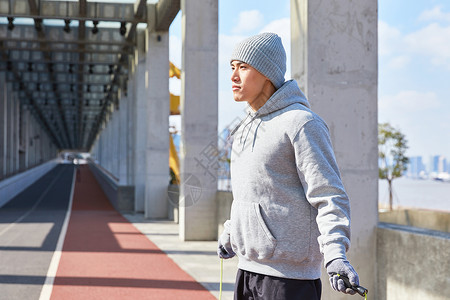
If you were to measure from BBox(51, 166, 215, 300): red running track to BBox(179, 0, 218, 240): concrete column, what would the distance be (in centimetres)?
133

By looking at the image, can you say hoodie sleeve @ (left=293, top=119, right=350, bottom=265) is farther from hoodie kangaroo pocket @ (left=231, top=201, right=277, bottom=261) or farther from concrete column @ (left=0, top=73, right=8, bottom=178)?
concrete column @ (left=0, top=73, right=8, bottom=178)

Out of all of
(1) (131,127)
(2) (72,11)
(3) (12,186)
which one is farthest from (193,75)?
(3) (12,186)

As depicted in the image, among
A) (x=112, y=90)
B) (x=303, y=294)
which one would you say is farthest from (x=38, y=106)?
(x=303, y=294)

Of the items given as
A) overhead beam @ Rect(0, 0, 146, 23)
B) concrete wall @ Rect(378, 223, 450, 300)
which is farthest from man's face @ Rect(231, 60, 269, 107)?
overhead beam @ Rect(0, 0, 146, 23)

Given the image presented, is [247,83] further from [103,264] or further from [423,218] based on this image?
[423,218]

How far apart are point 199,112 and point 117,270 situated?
5173 mm

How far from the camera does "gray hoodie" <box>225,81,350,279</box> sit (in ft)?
7.29

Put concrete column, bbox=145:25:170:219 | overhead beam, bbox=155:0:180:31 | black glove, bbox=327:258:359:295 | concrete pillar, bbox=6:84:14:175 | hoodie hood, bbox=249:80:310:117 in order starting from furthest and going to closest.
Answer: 1. concrete pillar, bbox=6:84:14:175
2. concrete column, bbox=145:25:170:219
3. overhead beam, bbox=155:0:180:31
4. hoodie hood, bbox=249:80:310:117
5. black glove, bbox=327:258:359:295

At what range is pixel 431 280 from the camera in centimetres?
526

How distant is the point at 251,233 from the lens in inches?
95.7

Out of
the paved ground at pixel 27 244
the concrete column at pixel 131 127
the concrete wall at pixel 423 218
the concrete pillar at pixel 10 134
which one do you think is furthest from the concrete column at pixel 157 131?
the concrete pillar at pixel 10 134

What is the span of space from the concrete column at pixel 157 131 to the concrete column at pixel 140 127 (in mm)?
2657

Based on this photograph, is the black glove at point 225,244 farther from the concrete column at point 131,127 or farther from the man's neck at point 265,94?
the concrete column at point 131,127

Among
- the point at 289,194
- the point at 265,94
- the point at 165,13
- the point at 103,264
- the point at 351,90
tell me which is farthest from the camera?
the point at 165,13
